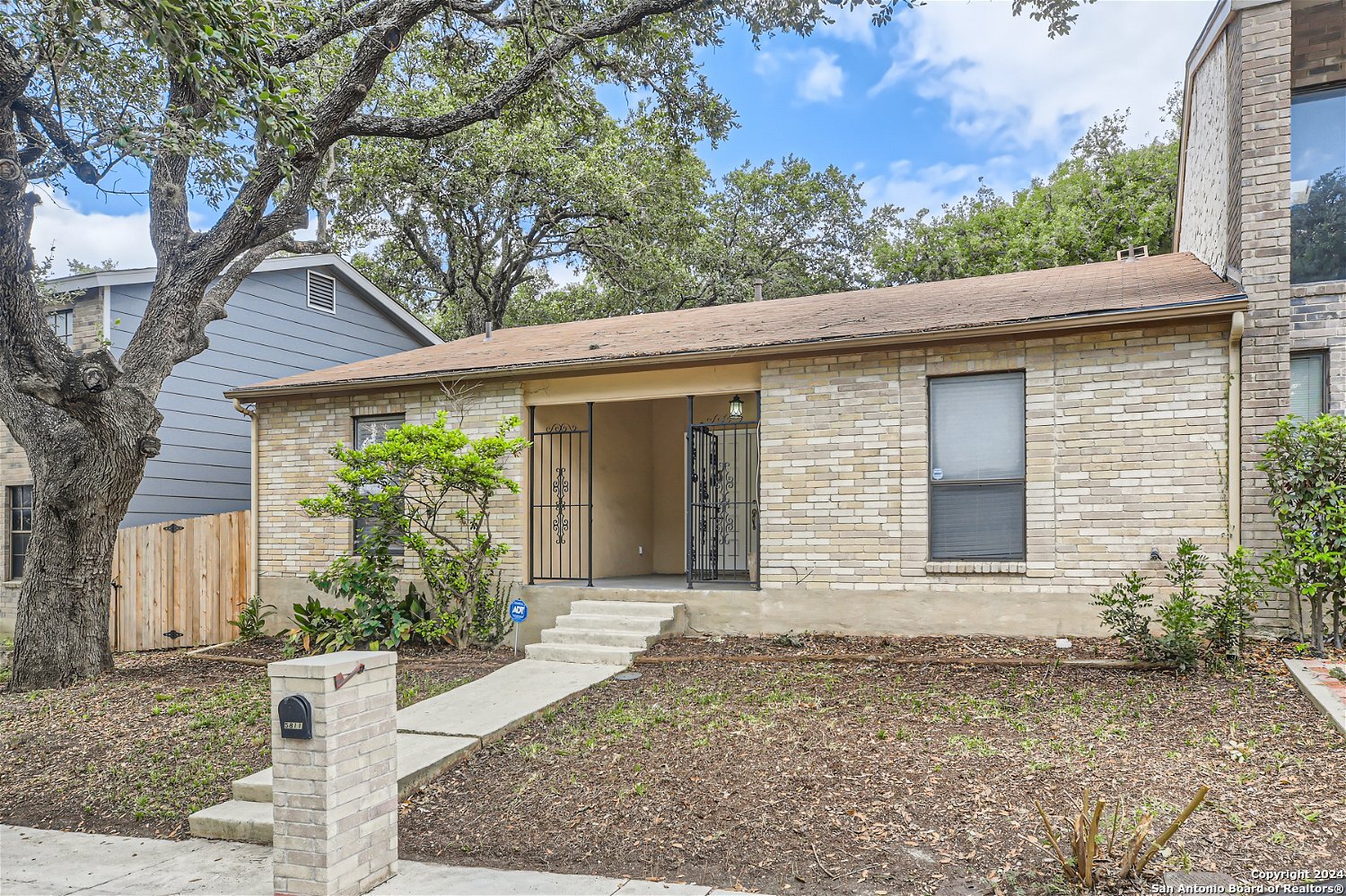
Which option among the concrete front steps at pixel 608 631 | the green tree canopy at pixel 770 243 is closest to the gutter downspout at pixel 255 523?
the concrete front steps at pixel 608 631

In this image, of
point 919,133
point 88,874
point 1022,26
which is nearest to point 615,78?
point 1022,26

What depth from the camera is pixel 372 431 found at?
1127cm

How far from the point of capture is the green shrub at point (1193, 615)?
22.2 ft

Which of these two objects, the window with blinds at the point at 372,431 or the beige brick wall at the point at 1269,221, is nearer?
the beige brick wall at the point at 1269,221

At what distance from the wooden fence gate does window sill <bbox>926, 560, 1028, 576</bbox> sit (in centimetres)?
873

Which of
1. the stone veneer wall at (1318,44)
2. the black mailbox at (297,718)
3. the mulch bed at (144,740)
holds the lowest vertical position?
the mulch bed at (144,740)

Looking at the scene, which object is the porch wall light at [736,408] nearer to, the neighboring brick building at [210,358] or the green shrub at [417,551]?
the green shrub at [417,551]

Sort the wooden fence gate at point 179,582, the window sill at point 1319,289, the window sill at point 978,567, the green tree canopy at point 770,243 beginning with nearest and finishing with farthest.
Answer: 1. the window sill at point 1319,289
2. the window sill at point 978,567
3. the wooden fence gate at point 179,582
4. the green tree canopy at point 770,243

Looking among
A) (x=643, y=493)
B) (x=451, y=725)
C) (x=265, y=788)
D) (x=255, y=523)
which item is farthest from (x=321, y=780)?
(x=643, y=493)

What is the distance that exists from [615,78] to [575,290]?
14.4 m

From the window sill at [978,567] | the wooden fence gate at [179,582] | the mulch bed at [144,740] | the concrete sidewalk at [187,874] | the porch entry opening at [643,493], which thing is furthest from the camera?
the wooden fence gate at [179,582]

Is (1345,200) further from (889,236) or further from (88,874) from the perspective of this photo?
(889,236)

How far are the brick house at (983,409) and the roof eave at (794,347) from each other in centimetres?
3

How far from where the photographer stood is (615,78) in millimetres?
10555
